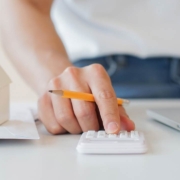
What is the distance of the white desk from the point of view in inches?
13.8

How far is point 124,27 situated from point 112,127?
0.48m

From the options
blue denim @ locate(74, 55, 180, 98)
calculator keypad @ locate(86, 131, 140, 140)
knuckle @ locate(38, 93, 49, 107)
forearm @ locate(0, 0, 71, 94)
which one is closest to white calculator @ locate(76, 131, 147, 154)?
calculator keypad @ locate(86, 131, 140, 140)

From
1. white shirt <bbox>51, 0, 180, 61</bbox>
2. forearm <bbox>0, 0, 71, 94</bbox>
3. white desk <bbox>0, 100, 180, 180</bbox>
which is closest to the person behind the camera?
white desk <bbox>0, 100, 180, 180</bbox>

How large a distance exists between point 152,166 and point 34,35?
438 millimetres

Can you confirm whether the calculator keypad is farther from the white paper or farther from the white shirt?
the white shirt

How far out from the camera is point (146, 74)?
92 cm

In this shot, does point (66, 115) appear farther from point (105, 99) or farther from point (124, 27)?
point (124, 27)

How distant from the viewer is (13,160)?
0.40 m

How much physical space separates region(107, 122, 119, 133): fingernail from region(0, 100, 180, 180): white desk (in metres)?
0.04

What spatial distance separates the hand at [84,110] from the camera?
510mm

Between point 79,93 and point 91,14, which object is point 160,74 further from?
point 79,93

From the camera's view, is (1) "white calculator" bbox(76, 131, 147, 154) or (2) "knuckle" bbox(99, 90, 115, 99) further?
(2) "knuckle" bbox(99, 90, 115, 99)

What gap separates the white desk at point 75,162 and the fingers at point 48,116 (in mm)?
14

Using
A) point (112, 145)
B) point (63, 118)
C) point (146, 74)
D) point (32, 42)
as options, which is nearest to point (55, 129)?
point (63, 118)
